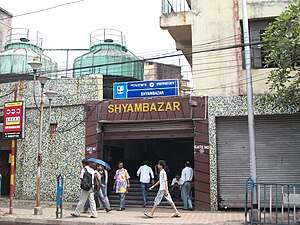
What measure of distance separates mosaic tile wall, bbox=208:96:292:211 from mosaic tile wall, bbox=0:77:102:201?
4758 mm

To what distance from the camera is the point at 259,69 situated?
46.4ft

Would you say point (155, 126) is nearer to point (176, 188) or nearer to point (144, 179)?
point (144, 179)

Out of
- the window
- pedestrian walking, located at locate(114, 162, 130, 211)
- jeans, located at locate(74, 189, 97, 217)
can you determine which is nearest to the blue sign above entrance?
the window

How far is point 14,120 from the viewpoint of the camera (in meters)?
13.2

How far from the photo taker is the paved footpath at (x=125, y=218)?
432 inches

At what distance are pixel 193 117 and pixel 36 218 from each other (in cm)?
660

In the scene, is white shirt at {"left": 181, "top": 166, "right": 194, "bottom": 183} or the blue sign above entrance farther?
the blue sign above entrance

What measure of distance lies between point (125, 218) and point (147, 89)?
5476 mm

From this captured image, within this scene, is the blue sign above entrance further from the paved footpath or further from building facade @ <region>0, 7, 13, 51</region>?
building facade @ <region>0, 7, 13, 51</region>

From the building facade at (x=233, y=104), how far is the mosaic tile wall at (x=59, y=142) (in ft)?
14.9

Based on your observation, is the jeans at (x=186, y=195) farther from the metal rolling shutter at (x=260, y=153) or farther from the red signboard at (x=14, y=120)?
the red signboard at (x=14, y=120)

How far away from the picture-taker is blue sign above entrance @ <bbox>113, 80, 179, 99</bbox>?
15.1m

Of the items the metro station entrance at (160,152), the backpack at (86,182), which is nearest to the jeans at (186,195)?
the backpack at (86,182)

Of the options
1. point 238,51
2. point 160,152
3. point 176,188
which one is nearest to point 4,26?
point 160,152
